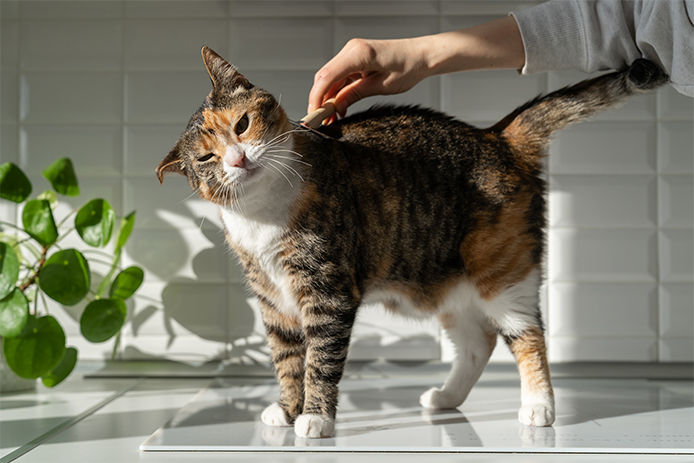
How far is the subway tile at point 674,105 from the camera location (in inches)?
74.3

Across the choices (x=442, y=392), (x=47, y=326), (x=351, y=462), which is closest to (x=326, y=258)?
(x=351, y=462)

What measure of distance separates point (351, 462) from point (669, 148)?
136 cm

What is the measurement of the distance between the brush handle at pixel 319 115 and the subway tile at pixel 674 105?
1.08 meters

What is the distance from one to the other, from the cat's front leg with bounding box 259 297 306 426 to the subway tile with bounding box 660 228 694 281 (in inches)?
45.1

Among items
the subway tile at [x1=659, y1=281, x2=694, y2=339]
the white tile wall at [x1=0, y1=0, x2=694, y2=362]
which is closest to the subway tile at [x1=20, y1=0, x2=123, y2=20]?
the white tile wall at [x1=0, y1=0, x2=694, y2=362]

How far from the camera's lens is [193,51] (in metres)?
1.93

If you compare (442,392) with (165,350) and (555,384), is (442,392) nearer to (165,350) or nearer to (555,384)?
(555,384)

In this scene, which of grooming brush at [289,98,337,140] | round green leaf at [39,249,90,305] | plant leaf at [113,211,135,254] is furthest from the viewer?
plant leaf at [113,211,135,254]

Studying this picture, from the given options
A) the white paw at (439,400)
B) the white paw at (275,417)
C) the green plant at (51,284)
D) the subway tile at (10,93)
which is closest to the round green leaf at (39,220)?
the green plant at (51,284)

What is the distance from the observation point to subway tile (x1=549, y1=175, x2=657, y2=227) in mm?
1910

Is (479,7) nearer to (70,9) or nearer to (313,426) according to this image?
(70,9)

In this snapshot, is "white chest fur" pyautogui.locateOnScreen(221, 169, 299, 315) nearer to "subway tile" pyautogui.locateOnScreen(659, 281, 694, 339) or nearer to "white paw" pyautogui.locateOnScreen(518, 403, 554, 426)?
"white paw" pyautogui.locateOnScreen(518, 403, 554, 426)

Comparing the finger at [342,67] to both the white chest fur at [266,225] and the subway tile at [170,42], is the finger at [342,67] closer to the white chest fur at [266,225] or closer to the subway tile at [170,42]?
the white chest fur at [266,225]

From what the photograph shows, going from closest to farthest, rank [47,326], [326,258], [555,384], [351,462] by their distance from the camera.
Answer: [351,462], [326,258], [47,326], [555,384]
